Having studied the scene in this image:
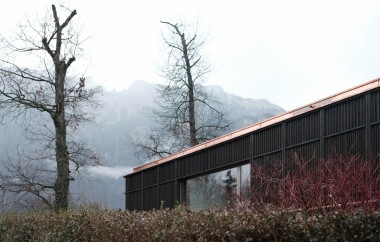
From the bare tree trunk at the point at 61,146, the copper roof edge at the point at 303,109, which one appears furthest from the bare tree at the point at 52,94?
the copper roof edge at the point at 303,109

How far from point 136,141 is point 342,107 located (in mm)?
19573

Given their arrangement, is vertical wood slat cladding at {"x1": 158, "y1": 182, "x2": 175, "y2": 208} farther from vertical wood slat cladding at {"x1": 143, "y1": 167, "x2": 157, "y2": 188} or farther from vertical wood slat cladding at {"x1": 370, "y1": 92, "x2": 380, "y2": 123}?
vertical wood slat cladding at {"x1": 370, "y1": 92, "x2": 380, "y2": 123}

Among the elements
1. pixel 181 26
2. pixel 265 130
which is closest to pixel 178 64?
pixel 181 26

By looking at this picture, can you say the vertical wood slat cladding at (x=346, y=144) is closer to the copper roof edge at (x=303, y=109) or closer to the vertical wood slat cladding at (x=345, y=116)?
the vertical wood slat cladding at (x=345, y=116)

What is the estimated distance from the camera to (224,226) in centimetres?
582

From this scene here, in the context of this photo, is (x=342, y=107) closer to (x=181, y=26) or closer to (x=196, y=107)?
(x=196, y=107)

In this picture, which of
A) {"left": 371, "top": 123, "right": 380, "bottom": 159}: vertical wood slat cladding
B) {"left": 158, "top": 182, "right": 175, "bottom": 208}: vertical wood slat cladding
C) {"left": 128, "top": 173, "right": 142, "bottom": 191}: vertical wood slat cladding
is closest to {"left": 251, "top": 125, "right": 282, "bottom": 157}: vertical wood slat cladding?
{"left": 371, "top": 123, "right": 380, "bottom": 159}: vertical wood slat cladding

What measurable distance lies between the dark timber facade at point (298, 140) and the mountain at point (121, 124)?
11.4 meters

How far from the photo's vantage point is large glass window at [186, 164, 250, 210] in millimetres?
13828

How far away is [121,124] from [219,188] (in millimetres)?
35267

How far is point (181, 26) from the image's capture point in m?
29.4

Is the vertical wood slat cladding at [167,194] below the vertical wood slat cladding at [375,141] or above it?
below

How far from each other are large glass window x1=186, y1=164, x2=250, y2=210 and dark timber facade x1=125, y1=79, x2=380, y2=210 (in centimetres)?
17

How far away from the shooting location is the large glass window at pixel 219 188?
13828mm
